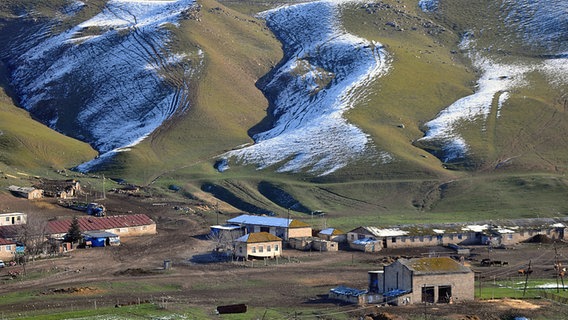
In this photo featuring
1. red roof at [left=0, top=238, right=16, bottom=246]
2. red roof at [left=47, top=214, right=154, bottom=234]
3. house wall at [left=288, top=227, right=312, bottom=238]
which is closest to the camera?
red roof at [left=0, top=238, right=16, bottom=246]

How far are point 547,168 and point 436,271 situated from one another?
246 ft

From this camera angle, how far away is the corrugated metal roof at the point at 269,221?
95.0m

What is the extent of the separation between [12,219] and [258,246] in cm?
2469

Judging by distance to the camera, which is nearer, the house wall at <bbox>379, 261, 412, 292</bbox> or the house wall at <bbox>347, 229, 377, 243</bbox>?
the house wall at <bbox>379, 261, 412, 292</bbox>

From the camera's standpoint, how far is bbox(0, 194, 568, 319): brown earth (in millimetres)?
62062

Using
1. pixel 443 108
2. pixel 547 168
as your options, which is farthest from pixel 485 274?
pixel 443 108

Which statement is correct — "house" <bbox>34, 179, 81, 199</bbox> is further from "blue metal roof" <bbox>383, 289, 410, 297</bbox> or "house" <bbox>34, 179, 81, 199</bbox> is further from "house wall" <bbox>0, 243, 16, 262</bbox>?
→ "blue metal roof" <bbox>383, 289, 410, 297</bbox>

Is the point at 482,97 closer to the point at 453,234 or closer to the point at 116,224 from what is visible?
the point at 453,234

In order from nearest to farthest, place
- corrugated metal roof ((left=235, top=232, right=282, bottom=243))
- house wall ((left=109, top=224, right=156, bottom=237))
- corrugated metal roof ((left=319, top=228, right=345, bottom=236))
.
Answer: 1. corrugated metal roof ((left=235, top=232, right=282, bottom=243))
2. corrugated metal roof ((left=319, top=228, right=345, bottom=236))
3. house wall ((left=109, top=224, right=156, bottom=237))

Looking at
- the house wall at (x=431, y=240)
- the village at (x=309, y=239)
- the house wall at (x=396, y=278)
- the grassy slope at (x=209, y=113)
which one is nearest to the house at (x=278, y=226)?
the village at (x=309, y=239)

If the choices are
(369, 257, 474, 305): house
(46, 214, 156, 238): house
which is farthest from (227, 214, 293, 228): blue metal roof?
(369, 257, 474, 305): house

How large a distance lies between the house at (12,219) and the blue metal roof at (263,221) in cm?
1975

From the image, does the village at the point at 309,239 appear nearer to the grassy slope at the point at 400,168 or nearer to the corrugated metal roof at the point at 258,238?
the corrugated metal roof at the point at 258,238

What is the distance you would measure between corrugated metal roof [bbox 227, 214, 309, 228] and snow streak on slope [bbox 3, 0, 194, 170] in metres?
49.5
